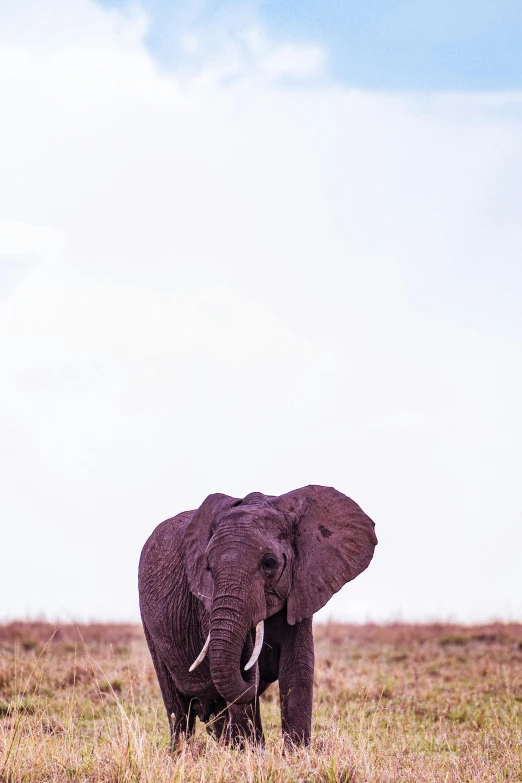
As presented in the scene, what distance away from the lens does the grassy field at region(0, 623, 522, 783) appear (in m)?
7.81

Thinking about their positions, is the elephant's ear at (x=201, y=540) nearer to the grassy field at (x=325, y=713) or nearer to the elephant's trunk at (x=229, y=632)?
the elephant's trunk at (x=229, y=632)

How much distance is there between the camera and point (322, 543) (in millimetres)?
9555

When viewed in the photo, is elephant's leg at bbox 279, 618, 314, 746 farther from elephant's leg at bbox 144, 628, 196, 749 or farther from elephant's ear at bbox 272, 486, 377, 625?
elephant's leg at bbox 144, 628, 196, 749

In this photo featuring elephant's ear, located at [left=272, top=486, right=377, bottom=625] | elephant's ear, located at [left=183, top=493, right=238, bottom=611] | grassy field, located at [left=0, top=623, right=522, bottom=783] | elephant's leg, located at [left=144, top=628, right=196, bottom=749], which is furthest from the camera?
elephant's leg, located at [left=144, top=628, right=196, bottom=749]

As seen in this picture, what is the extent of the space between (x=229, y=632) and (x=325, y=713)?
5675 mm

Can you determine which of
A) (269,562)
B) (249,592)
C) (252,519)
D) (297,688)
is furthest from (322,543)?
(297,688)

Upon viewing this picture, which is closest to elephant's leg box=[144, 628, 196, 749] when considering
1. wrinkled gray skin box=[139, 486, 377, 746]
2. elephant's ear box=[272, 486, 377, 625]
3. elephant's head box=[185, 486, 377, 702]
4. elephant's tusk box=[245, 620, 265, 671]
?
wrinkled gray skin box=[139, 486, 377, 746]

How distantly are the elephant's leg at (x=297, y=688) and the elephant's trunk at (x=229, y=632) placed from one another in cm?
71

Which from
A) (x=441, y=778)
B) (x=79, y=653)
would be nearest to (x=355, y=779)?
(x=441, y=778)

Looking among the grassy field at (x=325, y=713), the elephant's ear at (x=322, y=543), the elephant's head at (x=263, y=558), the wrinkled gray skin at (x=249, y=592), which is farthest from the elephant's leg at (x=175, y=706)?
the elephant's ear at (x=322, y=543)

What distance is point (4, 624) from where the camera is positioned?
2652 centimetres

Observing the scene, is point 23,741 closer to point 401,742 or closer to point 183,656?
point 183,656

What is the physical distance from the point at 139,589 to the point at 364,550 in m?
2.61

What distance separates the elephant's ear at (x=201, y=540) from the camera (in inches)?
361
